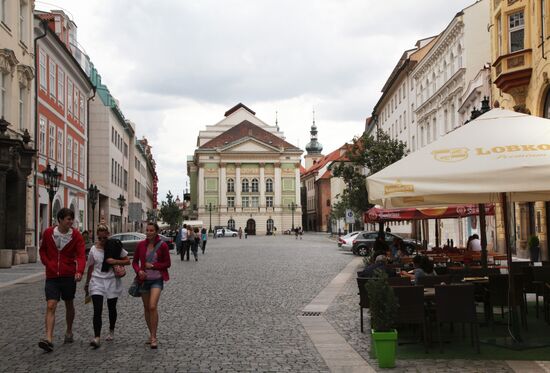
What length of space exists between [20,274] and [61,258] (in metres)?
15.3

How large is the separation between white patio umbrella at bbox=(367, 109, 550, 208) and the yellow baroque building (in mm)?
16450

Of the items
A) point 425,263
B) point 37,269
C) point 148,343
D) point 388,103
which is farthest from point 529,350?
point 388,103

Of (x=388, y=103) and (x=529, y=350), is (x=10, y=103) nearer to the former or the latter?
(x=529, y=350)

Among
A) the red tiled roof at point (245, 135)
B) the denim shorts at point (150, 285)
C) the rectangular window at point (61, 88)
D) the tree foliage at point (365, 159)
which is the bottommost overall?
the denim shorts at point (150, 285)

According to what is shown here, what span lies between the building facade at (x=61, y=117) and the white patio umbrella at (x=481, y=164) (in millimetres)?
22996

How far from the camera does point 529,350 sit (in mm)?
8938

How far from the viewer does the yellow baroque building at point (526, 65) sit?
24.5 meters

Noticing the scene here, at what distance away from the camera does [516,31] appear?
27.0 metres

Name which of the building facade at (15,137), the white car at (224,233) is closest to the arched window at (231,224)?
the white car at (224,233)

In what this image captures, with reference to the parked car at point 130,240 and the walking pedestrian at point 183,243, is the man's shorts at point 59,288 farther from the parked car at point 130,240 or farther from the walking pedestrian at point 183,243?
the parked car at point 130,240

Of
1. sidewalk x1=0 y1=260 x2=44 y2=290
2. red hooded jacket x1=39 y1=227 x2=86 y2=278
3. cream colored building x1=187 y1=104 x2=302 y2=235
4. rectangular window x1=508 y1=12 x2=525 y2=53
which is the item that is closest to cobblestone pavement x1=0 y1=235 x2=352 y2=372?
red hooded jacket x1=39 y1=227 x2=86 y2=278

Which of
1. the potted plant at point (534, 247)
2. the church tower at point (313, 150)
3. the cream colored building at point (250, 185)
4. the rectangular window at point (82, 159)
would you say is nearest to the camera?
the potted plant at point (534, 247)

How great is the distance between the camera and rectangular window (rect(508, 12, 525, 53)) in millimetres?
26750

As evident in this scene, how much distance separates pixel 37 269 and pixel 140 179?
207 ft
